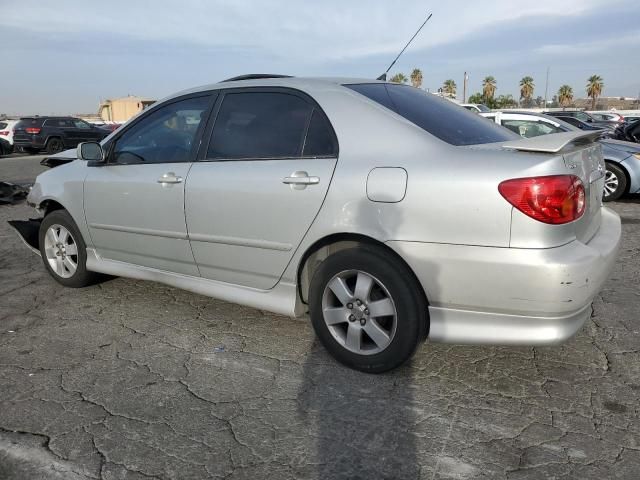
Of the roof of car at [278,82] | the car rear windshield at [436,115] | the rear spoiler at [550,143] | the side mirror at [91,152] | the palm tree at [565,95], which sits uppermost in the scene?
the roof of car at [278,82]

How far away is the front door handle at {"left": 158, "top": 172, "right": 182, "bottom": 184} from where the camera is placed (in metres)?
3.46

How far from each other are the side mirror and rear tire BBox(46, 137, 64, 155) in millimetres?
20204

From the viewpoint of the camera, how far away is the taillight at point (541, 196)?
7.73ft

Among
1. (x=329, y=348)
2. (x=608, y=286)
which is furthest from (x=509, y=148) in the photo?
(x=608, y=286)

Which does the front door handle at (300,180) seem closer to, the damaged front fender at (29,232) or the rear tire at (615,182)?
the damaged front fender at (29,232)

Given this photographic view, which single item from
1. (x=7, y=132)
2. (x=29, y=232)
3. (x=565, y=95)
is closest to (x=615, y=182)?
(x=29, y=232)

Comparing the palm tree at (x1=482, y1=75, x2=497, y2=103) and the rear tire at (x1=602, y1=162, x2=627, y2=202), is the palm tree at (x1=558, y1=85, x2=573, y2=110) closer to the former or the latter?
the palm tree at (x1=482, y1=75, x2=497, y2=103)

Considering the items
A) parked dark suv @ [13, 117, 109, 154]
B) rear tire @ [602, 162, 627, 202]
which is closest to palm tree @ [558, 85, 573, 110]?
parked dark suv @ [13, 117, 109, 154]

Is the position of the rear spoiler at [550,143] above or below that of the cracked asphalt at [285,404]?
above

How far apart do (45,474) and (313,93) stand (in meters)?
2.29

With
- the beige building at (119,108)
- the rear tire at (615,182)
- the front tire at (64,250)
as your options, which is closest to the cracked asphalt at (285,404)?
the front tire at (64,250)

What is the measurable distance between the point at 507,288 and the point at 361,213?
31.3 inches

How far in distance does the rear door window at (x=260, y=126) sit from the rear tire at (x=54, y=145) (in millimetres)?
21187

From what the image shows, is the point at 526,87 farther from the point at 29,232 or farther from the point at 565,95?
the point at 29,232
